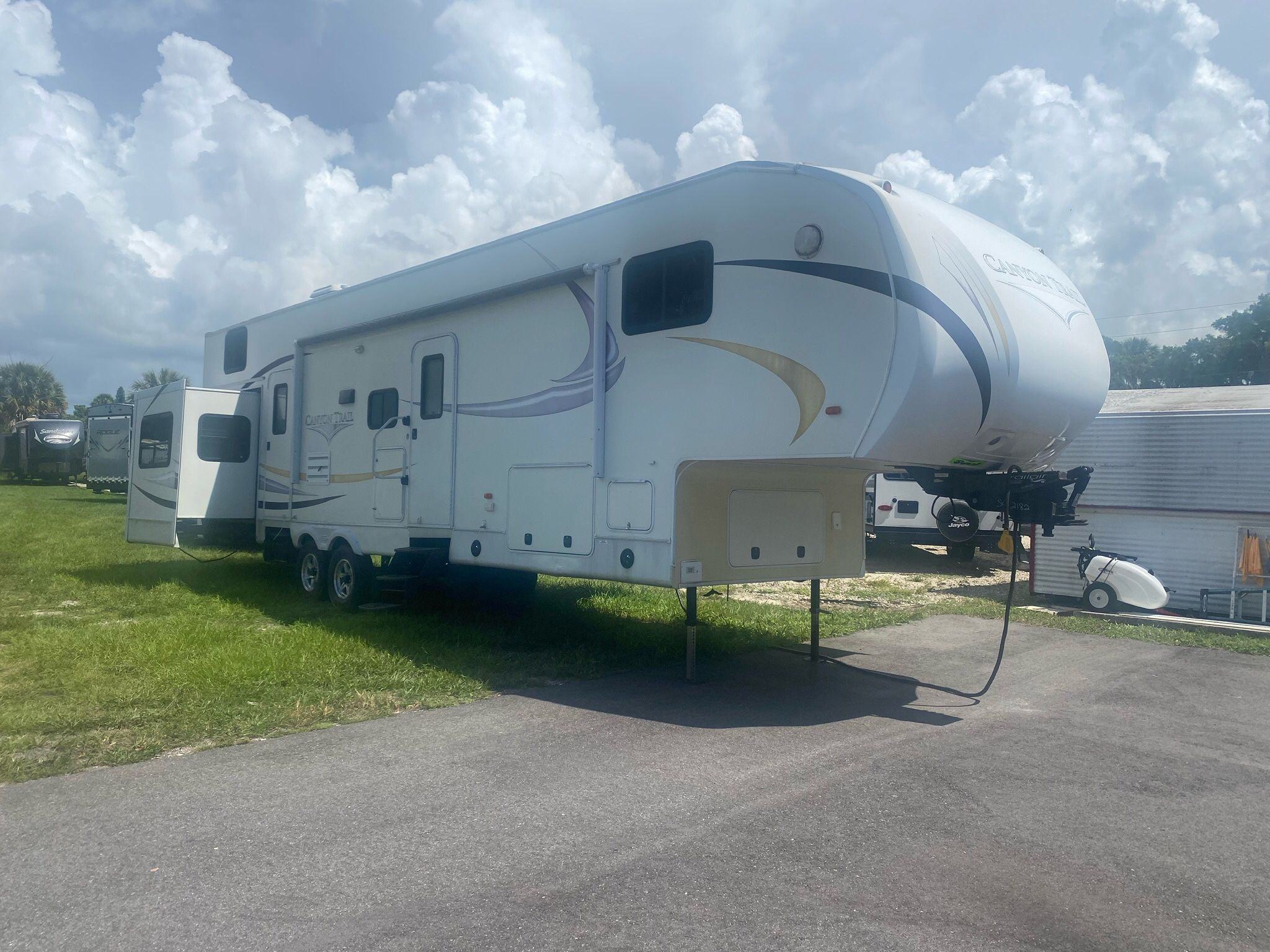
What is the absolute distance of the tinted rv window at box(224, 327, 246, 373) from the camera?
12594mm

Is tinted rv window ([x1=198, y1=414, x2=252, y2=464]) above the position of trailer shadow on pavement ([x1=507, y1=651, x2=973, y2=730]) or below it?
above

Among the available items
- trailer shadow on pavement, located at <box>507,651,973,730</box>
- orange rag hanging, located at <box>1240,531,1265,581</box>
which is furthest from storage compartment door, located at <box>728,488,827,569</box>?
orange rag hanging, located at <box>1240,531,1265,581</box>

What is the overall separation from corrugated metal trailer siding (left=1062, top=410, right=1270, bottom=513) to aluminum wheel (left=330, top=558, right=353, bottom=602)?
8.60 m

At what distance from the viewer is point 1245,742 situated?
6.22 m

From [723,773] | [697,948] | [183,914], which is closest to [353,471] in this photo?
[723,773]

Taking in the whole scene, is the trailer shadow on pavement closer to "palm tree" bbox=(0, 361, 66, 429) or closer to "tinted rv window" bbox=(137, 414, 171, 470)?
"tinted rv window" bbox=(137, 414, 171, 470)

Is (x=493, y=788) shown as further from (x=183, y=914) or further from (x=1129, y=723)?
(x=1129, y=723)

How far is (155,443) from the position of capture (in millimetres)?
12211

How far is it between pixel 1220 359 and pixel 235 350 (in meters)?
43.1

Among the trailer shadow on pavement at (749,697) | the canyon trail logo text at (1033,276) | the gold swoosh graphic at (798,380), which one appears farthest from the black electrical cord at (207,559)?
the canyon trail logo text at (1033,276)

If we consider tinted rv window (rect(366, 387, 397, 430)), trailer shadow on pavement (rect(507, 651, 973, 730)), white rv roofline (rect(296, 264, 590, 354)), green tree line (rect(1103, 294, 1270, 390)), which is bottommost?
trailer shadow on pavement (rect(507, 651, 973, 730))

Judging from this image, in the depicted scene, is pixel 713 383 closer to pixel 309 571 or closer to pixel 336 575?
pixel 336 575

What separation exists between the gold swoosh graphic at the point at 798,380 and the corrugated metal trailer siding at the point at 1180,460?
649 centimetres

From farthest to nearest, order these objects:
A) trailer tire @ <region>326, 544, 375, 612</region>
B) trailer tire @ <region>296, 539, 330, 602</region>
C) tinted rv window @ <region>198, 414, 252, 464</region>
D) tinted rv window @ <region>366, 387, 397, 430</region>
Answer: tinted rv window @ <region>198, 414, 252, 464</region>, trailer tire @ <region>296, 539, 330, 602</region>, trailer tire @ <region>326, 544, 375, 612</region>, tinted rv window @ <region>366, 387, 397, 430</region>
